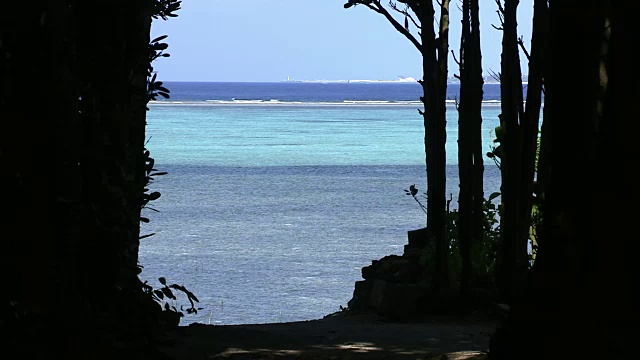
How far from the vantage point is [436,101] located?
10922mm

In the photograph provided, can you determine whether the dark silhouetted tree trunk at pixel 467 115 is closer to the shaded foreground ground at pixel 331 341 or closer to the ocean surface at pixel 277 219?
the shaded foreground ground at pixel 331 341

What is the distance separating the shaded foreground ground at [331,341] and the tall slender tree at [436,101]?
3.50 ft

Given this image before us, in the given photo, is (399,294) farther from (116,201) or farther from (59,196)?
(59,196)

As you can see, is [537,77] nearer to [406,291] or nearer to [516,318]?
[406,291]

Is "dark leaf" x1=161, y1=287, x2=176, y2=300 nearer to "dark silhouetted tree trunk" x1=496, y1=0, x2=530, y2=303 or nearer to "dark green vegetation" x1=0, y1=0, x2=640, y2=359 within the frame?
"dark green vegetation" x1=0, y1=0, x2=640, y2=359

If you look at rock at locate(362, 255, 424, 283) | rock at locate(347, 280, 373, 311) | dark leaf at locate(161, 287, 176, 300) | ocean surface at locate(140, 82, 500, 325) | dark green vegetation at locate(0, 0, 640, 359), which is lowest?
ocean surface at locate(140, 82, 500, 325)

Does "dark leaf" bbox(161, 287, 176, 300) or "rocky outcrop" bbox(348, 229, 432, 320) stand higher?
"dark leaf" bbox(161, 287, 176, 300)

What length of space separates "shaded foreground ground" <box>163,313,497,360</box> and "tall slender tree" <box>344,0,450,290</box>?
1.07 meters

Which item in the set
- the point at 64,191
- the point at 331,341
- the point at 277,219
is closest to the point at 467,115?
the point at 331,341

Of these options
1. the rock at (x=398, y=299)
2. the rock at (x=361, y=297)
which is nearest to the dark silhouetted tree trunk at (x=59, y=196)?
the rock at (x=398, y=299)

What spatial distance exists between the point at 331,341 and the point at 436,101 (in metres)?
3.79

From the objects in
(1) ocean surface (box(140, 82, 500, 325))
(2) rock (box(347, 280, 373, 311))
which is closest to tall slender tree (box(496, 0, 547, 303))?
(2) rock (box(347, 280, 373, 311))

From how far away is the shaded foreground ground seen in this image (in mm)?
6969

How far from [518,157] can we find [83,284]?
16.7 feet
